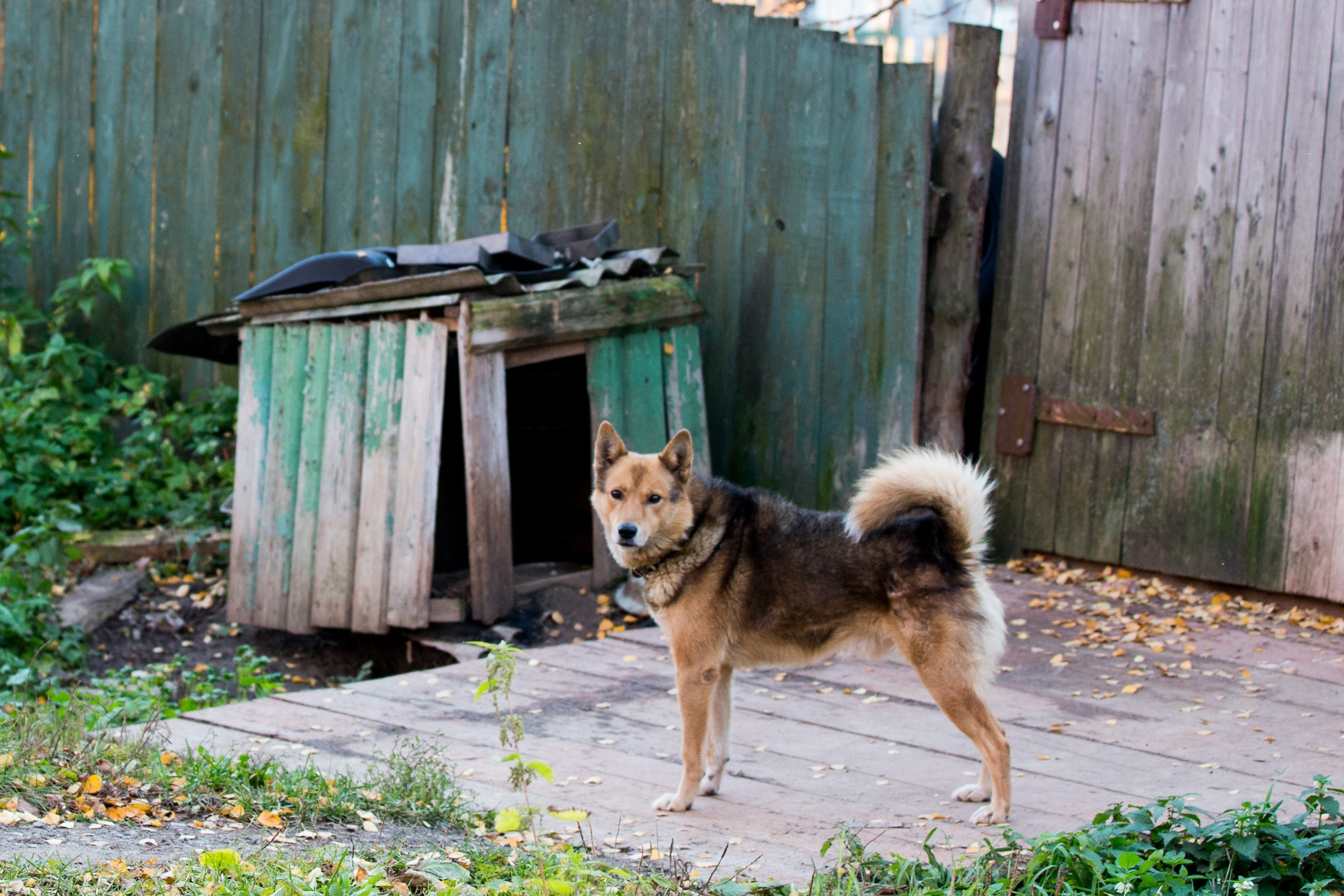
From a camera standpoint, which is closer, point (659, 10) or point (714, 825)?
point (714, 825)

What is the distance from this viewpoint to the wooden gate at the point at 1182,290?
6617 millimetres

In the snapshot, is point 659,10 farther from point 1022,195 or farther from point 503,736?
point 503,736

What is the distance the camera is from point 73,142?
348 inches

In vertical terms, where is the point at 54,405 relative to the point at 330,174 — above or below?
below

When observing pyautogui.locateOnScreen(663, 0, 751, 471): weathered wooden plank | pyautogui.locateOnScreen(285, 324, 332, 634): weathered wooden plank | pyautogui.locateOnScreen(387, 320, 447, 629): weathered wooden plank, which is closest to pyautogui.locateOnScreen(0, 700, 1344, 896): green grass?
pyautogui.locateOnScreen(387, 320, 447, 629): weathered wooden plank

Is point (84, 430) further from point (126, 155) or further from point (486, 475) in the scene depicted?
point (486, 475)

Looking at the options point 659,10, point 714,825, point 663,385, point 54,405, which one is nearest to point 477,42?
point 659,10

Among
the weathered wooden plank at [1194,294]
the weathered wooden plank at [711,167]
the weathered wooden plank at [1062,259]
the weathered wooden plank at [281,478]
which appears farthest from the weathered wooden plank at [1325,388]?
the weathered wooden plank at [281,478]

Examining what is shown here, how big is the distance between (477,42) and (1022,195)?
10.9 ft

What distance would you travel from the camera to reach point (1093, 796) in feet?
13.9

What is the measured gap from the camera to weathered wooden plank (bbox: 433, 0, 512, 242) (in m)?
7.80

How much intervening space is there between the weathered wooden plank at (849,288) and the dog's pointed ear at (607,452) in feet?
9.63

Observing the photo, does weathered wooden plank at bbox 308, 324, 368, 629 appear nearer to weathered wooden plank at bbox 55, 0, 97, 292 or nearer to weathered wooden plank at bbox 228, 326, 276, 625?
weathered wooden plank at bbox 228, 326, 276, 625

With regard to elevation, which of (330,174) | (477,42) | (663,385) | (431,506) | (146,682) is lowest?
(146,682)
